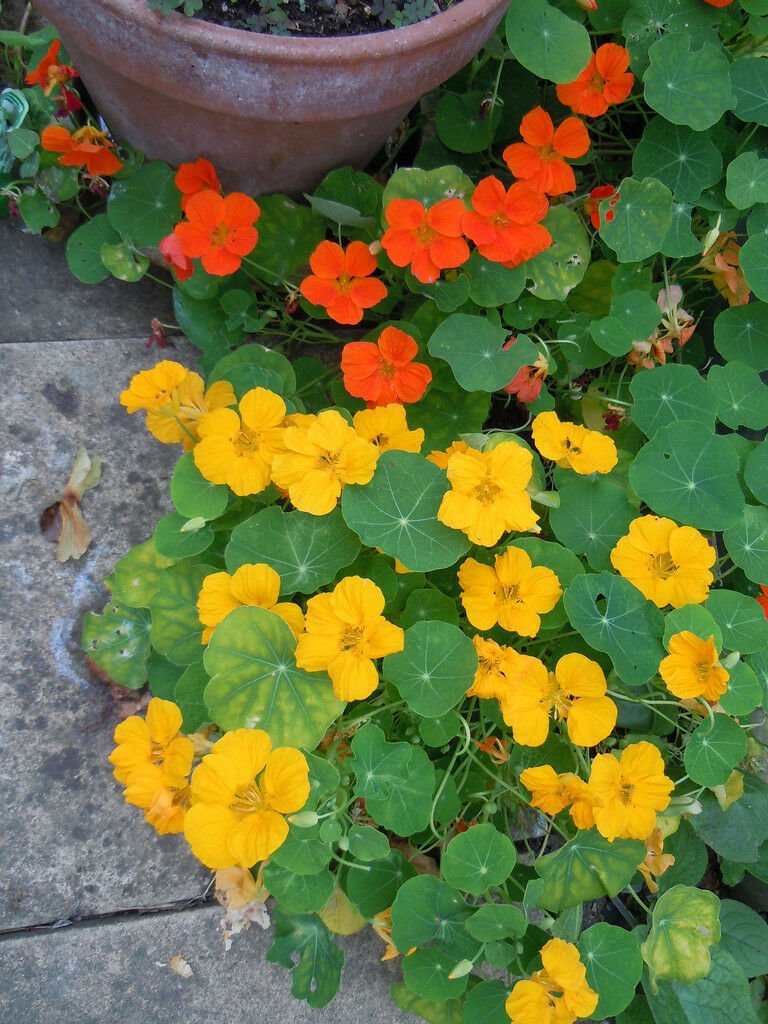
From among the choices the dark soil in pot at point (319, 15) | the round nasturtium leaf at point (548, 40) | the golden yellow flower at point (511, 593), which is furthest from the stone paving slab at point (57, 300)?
the golden yellow flower at point (511, 593)

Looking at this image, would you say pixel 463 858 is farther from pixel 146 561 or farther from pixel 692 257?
pixel 692 257

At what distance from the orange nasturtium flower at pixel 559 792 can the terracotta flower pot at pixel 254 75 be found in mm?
1267

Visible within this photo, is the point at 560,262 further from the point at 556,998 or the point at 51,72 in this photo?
the point at 556,998

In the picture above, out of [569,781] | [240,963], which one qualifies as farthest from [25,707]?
[569,781]

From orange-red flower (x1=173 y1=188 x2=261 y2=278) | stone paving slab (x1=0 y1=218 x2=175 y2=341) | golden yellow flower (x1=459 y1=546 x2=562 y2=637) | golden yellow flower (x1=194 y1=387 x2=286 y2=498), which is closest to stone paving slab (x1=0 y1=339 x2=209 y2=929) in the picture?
stone paving slab (x1=0 y1=218 x2=175 y2=341)

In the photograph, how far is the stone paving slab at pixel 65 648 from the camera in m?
1.80

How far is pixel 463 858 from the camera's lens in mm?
1451

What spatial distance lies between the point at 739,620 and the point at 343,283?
108 centimetres

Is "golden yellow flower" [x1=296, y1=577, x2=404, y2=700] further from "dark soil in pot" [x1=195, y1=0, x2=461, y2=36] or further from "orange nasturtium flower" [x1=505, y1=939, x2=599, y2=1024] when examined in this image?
"dark soil in pot" [x1=195, y1=0, x2=461, y2=36]

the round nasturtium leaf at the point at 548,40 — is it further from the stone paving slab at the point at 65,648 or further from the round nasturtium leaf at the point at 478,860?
the round nasturtium leaf at the point at 478,860

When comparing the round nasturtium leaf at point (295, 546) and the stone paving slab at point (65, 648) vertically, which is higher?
the round nasturtium leaf at point (295, 546)

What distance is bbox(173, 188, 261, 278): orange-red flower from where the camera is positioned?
1.76 metres

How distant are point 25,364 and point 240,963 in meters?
1.48

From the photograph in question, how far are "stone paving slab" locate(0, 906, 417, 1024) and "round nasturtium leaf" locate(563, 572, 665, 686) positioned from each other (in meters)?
0.95
